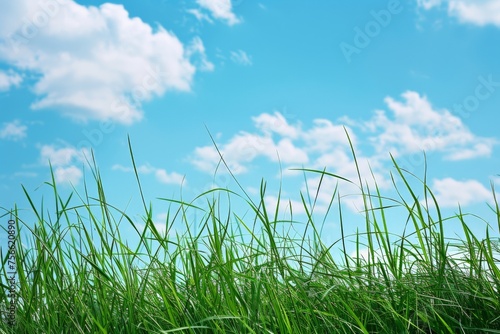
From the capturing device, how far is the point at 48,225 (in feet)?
7.79

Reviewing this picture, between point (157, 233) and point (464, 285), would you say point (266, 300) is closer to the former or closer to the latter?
point (157, 233)

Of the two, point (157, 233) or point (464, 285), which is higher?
point (157, 233)

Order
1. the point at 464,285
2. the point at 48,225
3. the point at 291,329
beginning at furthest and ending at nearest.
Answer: the point at 48,225 → the point at 464,285 → the point at 291,329

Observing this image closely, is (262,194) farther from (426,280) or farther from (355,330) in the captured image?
(426,280)

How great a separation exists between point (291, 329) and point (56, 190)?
111 cm

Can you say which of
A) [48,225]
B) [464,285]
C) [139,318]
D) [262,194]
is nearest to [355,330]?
[464,285]

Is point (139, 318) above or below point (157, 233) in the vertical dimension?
below

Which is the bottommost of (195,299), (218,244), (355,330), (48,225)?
(355,330)

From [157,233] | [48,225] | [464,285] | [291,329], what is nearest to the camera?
[291,329]

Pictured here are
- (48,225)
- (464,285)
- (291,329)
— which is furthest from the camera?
(48,225)

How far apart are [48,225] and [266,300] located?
0.93 meters

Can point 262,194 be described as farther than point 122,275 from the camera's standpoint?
No

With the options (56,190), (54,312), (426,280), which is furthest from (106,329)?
(426,280)

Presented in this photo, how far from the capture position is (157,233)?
2174 millimetres
